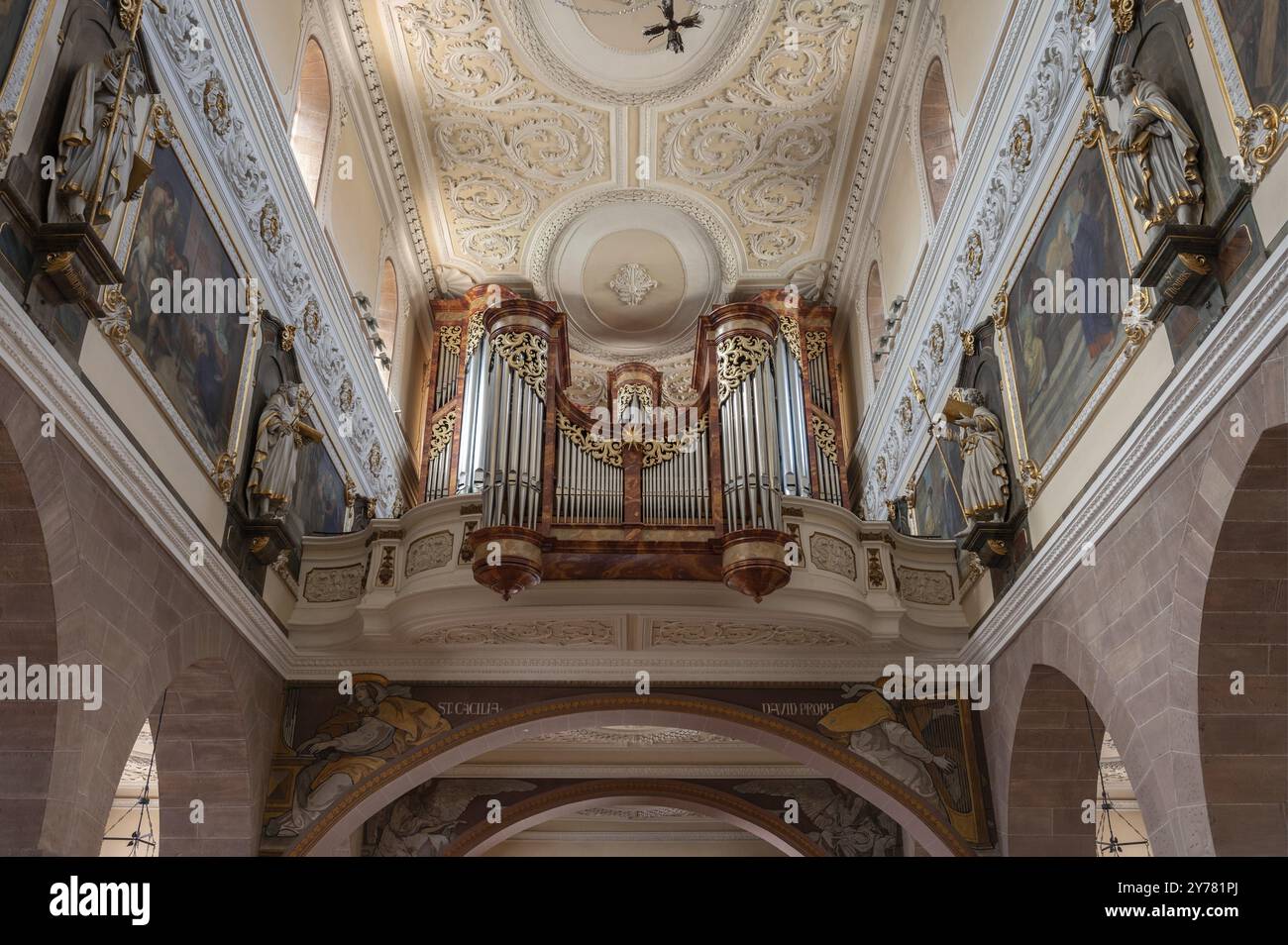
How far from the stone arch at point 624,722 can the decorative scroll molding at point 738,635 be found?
53cm

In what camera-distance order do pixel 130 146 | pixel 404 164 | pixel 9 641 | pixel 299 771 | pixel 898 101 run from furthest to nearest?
1. pixel 404 164
2. pixel 898 101
3. pixel 299 771
4. pixel 130 146
5. pixel 9 641

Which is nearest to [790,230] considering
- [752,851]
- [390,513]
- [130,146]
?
[390,513]

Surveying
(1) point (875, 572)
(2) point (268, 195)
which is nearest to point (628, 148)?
(2) point (268, 195)

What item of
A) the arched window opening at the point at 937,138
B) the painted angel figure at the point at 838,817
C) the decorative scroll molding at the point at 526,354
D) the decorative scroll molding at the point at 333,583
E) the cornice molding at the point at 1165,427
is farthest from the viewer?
the painted angel figure at the point at 838,817

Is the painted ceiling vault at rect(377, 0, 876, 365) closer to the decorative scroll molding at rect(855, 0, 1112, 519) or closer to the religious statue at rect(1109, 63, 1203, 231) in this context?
the decorative scroll molding at rect(855, 0, 1112, 519)

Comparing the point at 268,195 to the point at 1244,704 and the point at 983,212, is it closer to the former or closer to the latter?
the point at 983,212

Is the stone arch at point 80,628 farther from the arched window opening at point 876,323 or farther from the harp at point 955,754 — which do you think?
the arched window opening at point 876,323

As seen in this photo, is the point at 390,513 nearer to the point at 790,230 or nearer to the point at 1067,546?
the point at 790,230

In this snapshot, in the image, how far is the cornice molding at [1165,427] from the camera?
5.12 meters

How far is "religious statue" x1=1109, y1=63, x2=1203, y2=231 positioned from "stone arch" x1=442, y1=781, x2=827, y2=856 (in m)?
8.63

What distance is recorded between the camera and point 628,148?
1403cm

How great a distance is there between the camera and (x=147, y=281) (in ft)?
24.5

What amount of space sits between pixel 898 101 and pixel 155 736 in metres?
9.78

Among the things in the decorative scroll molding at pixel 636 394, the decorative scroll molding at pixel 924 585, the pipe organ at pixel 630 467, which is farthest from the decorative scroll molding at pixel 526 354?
the decorative scroll molding at pixel 924 585
